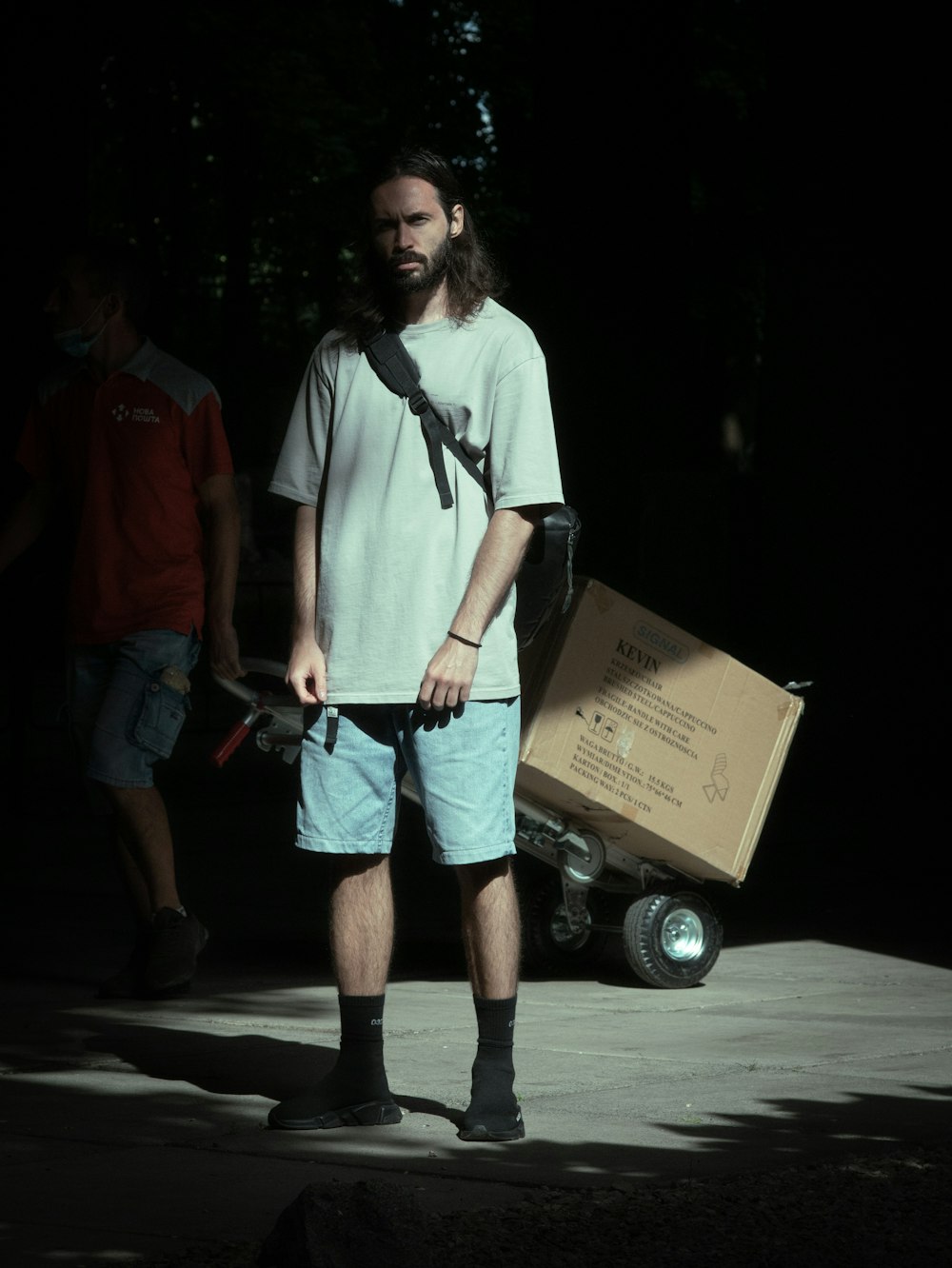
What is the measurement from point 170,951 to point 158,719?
26.9 inches

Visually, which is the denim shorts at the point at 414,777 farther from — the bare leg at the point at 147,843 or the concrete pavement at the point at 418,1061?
the bare leg at the point at 147,843

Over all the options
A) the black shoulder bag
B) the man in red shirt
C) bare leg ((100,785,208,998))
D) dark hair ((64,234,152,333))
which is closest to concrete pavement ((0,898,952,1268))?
bare leg ((100,785,208,998))

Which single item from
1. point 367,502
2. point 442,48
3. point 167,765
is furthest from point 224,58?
point 367,502

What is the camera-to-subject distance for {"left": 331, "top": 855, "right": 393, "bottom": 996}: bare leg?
187 inches

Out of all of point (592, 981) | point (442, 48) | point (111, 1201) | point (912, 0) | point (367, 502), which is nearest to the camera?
point (111, 1201)

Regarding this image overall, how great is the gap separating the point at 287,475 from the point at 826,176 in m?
7.87

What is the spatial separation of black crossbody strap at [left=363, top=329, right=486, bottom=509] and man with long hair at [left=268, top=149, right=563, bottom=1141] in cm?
2

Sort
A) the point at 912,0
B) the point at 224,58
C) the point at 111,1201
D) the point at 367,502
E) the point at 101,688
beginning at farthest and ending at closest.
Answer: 1. the point at 224,58
2. the point at 912,0
3. the point at 101,688
4. the point at 367,502
5. the point at 111,1201

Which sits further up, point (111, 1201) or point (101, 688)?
point (101, 688)

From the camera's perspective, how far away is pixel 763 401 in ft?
41.1

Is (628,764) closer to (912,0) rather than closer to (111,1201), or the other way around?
(111,1201)

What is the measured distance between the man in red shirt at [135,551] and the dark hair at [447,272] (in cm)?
172

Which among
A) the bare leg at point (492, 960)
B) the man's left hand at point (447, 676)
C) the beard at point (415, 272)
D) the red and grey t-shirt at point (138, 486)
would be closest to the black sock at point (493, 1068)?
the bare leg at point (492, 960)

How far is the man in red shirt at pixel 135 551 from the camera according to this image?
646 centimetres
